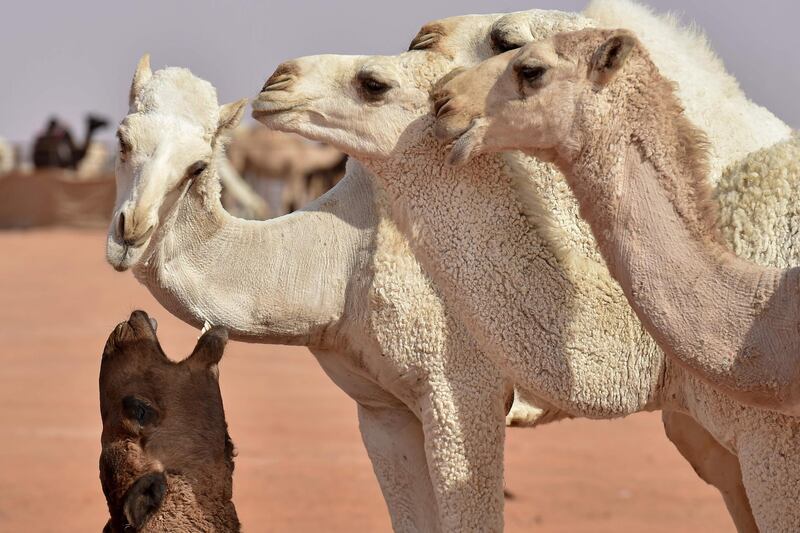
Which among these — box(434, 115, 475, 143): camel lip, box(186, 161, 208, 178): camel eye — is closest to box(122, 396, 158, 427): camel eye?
box(186, 161, 208, 178): camel eye

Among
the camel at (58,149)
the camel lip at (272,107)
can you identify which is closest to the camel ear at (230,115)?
the camel lip at (272,107)

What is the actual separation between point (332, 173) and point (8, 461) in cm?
2117

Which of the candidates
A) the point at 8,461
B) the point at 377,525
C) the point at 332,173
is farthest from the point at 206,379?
the point at 332,173

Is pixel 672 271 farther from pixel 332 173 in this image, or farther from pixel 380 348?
pixel 332 173

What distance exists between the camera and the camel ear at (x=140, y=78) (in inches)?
232

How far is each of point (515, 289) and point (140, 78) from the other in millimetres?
1709

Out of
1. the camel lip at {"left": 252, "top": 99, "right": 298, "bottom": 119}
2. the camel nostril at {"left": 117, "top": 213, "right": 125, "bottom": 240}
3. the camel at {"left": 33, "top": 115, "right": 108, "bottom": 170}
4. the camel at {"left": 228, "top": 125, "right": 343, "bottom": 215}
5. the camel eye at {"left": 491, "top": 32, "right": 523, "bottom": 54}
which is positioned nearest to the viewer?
the camel nostril at {"left": 117, "top": 213, "right": 125, "bottom": 240}

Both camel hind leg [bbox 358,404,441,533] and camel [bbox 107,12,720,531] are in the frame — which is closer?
camel [bbox 107,12,720,531]

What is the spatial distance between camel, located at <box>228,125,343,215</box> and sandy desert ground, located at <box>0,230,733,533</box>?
1268cm

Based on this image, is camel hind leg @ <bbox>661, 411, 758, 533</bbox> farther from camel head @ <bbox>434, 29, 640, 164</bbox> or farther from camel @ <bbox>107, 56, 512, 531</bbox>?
camel head @ <bbox>434, 29, 640, 164</bbox>

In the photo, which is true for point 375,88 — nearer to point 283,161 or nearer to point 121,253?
point 121,253

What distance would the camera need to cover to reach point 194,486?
545 cm

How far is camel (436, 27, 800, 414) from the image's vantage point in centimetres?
471

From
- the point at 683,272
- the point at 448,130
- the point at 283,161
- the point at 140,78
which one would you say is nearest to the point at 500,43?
the point at 448,130
